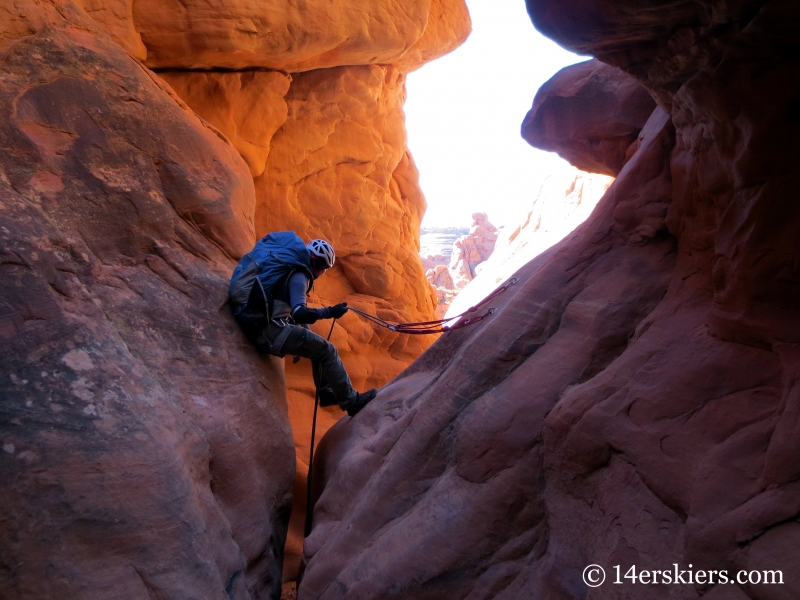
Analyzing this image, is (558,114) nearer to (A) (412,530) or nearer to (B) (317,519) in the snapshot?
(A) (412,530)

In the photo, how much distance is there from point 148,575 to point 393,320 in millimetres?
6078

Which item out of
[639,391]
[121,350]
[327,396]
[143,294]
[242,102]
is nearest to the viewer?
[639,391]

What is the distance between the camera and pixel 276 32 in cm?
630

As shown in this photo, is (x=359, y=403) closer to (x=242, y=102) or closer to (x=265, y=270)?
(x=265, y=270)

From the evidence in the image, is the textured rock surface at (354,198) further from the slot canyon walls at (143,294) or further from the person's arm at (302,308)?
the person's arm at (302,308)

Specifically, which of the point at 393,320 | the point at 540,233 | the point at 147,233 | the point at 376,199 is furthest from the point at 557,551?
the point at 540,233

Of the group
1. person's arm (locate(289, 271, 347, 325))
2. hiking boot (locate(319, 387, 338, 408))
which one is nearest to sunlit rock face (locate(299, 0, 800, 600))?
hiking boot (locate(319, 387, 338, 408))

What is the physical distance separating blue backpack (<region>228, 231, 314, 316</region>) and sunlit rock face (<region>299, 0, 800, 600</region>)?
1577mm

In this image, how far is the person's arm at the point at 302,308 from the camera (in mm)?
4688

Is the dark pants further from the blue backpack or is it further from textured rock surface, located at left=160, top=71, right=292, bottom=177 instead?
textured rock surface, located at left=160, top=71, right=292, bottom=177

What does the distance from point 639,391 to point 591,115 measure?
3.01 metres

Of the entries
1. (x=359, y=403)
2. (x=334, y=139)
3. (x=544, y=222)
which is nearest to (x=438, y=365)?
(x=359, y=403)

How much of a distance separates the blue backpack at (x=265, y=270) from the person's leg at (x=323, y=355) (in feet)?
1.16

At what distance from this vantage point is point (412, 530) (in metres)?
3.74
